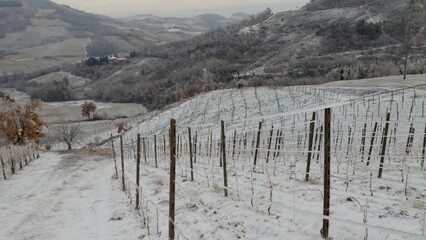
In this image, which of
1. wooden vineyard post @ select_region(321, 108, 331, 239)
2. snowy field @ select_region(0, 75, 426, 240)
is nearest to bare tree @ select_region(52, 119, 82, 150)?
snowy field @ select_region(0, 75, 426, 240)

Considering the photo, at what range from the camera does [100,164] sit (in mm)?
27922

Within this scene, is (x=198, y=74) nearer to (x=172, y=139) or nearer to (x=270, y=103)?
(x=270, y=103)

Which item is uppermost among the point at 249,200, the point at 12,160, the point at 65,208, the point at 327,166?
the point at 327,166

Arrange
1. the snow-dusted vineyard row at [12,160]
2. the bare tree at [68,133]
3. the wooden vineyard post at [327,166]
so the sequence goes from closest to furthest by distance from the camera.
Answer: the wooden vineyard post at [327,166] → the snow-dusted vineyard row at [12,160] → the bare tree at [68,133]

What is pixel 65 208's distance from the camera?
14.4 m

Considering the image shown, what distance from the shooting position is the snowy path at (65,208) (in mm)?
10898

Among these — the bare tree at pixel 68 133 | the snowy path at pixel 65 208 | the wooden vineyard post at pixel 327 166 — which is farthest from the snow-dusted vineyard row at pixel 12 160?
the bare tree at pixel 68 133

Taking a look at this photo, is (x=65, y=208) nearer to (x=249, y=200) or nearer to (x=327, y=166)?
(x=249, y=200)

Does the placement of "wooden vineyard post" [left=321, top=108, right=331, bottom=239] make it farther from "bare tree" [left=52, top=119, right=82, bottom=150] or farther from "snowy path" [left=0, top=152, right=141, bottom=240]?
"bare tree" [left=52, top=119, right=82, bottom=150]

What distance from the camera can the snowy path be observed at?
10898mm

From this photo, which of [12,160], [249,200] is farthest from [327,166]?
[12,160]

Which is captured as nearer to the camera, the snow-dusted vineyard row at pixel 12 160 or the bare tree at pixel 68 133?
the snow-dusted vineyard row at pixel 12 160

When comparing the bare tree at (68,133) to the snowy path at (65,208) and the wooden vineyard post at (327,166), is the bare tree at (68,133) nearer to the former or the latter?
the snowy path at (65,208)

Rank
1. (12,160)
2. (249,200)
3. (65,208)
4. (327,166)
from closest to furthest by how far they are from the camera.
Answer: (327,166) → (249,200) → (65,208) → (12,160)
